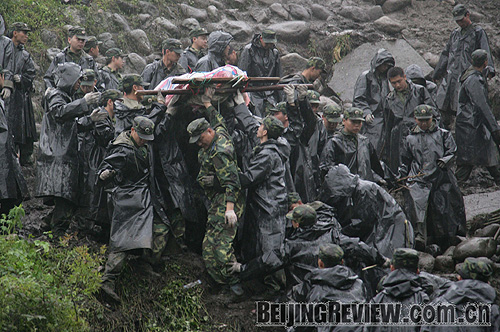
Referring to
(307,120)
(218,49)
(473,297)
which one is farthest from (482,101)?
(473,297)

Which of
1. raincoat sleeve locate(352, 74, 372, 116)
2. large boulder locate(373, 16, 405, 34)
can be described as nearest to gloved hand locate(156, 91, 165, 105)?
raincoat sleeve locate(352, 74, 372, 116)

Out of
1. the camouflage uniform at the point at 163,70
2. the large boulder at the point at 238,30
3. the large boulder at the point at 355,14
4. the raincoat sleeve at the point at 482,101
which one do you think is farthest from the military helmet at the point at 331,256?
the large boulder at the point at 355,14

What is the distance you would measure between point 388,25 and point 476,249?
312 inches

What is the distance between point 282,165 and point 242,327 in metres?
1.97

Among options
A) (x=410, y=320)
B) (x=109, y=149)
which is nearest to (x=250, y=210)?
(x=109, y=149)

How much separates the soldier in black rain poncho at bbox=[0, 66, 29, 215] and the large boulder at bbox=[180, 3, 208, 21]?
7.72m

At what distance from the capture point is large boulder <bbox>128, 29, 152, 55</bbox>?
14.6 meters

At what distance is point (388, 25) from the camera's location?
51.1 ft

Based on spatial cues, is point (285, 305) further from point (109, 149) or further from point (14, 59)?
point (14, 59)

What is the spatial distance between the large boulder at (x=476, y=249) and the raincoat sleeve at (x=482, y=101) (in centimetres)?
280

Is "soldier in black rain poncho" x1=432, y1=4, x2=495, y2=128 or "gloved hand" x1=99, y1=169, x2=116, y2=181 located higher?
"soldier in black rain poncho" x1=432, y1=4, x2=495, y2=128

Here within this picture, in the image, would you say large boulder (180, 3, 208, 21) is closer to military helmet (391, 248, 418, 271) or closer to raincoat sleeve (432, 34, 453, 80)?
raincoat sleeve (432, 34, 453, 80)

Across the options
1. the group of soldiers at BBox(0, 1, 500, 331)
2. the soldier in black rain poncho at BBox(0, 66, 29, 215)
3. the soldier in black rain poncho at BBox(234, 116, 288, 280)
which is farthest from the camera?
the soldier in black rain poncho at BBox(0, 66, 29, 215)

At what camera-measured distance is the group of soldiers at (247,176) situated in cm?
770
